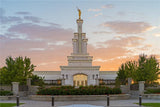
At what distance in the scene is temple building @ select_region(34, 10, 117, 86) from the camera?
212 feet

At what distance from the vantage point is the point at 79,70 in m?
65.0

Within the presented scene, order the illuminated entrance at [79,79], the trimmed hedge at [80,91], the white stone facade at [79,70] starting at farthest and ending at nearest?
the white stone facade at [79,70] < the illuminated entrance at [79,79] < the trimmed hedge at [80,91]

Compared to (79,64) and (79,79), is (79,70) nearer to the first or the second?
(79,79)

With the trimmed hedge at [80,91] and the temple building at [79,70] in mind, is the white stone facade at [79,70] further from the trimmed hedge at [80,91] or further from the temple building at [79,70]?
the trimmed hedge at [80,91]

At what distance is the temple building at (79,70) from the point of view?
2549 inches

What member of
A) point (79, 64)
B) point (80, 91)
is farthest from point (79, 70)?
point (80, 91)

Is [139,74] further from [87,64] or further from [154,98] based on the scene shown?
[87,64]

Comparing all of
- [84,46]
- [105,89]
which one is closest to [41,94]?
[105,89]

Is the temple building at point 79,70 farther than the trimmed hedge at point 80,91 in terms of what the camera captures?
Yes

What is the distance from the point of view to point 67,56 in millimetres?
68250

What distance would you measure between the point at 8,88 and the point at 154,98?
2495cm

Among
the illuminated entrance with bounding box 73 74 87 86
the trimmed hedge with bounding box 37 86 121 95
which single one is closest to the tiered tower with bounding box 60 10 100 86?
the illuminated entrance with bounding box 73 74 87 86

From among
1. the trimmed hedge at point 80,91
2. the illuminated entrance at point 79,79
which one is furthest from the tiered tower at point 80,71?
the trimmed hedge at point 80,91

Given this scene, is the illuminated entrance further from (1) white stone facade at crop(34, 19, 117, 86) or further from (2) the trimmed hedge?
(2) the trimmed hedge
